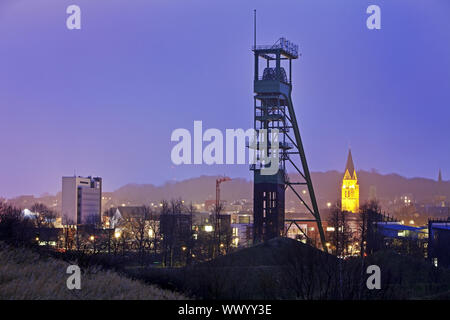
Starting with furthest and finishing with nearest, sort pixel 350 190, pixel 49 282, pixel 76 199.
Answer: pixel 350 190, pixel 76 199, pixel 49 282

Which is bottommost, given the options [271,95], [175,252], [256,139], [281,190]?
[175,252]

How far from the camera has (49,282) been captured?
22.0 meters

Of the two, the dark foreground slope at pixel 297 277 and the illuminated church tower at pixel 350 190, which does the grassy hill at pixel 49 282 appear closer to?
the dark foreground slope at pixel 297 277

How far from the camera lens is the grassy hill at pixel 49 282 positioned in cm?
1973

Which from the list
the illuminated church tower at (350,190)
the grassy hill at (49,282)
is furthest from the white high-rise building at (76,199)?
the grassy hill at (49,282)

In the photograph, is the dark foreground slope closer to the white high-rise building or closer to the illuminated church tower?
the white high-rise building

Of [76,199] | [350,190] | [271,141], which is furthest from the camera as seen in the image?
[350,190]

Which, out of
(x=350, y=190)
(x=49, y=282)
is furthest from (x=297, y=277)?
(x=350, y=190)

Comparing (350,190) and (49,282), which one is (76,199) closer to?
(350,190)

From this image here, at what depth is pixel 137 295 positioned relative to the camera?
23125mm

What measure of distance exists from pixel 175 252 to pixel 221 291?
38.4 m
